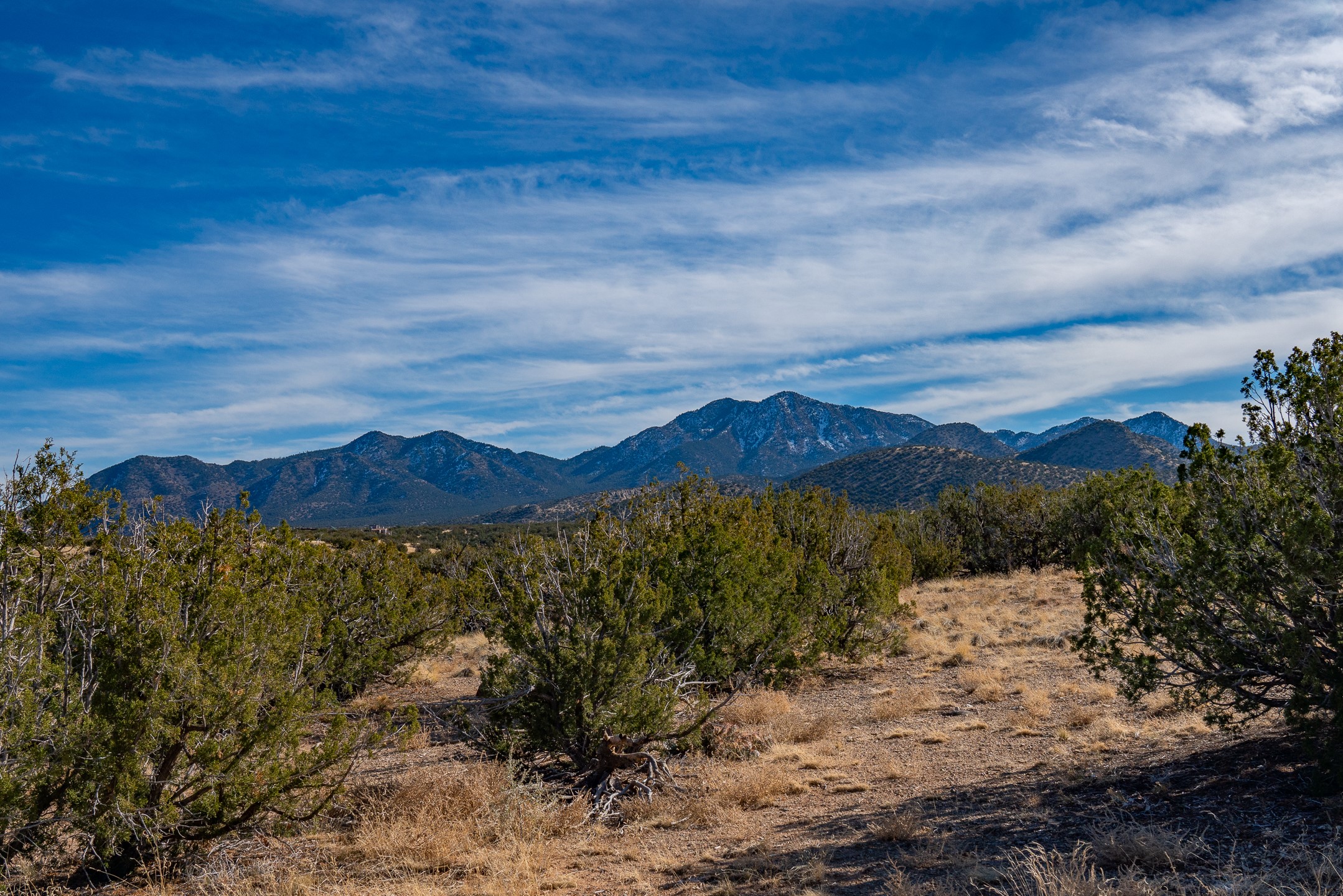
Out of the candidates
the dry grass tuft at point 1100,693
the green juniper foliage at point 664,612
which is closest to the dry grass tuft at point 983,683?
the dry grass tuft at point 1100,693

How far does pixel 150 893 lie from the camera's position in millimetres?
→ 6152

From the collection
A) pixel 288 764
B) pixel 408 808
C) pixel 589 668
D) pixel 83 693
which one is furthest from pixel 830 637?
pixel 83 693

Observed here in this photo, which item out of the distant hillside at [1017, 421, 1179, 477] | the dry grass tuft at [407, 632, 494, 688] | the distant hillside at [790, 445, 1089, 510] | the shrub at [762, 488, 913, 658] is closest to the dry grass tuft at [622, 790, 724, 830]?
the shrub at [762, 488, 913, 658]

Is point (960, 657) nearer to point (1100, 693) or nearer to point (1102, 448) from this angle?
point (1100, 693)

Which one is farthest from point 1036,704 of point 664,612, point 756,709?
point 664,612

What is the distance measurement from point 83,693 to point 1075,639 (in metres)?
9.16

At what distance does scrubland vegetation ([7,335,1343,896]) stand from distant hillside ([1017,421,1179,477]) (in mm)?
135875

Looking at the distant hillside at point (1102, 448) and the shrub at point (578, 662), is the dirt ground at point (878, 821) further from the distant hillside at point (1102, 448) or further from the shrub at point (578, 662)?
the distant hillside at point (1102, 448)

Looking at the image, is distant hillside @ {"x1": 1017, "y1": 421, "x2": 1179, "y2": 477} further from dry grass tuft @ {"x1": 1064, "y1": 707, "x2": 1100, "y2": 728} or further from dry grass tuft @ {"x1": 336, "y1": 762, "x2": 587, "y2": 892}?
dry grass tuft @ {"x1": 336, "y1": 762, "x2": 587, "y2": 892}

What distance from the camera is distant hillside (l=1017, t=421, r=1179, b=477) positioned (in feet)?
456

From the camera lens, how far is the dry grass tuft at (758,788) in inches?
328

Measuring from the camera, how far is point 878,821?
24.1 feet

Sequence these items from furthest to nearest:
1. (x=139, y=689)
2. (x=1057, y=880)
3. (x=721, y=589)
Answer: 1. (x=721, y=589)
2. (x=139, y=689)
3. (x=1057, y=880)

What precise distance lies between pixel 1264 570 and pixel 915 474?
321 ft
